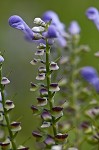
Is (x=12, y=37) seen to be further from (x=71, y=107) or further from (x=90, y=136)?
(x=90, y=136)

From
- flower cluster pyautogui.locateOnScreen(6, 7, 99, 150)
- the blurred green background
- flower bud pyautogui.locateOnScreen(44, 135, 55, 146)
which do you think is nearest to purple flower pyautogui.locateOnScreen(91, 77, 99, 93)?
flower cluster pyautogui.locateOnScreen(6, 7, 99, 150)

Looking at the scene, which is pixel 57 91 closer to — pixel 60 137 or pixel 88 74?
pixel 60 137

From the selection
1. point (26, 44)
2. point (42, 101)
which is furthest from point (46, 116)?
point (26, 44)

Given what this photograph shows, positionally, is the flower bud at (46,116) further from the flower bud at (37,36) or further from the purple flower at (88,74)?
the purple flower at (88,74)

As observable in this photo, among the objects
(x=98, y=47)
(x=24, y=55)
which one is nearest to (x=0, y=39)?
(x=24, y=55)

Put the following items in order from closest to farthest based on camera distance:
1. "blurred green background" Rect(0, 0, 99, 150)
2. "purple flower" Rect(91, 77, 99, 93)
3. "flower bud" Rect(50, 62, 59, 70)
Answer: "flower bud" Rect(50, 62, 59, 70) < "purple flower" Rect(91, 77, 99, 93) < "blurred green background" Rect(0, 0, 99, 150)

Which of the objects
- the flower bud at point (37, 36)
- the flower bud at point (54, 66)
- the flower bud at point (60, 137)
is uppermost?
the flower bud at point (37, 36)

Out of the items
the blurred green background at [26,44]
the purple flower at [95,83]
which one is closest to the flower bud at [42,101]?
the purple flower at [95,83]

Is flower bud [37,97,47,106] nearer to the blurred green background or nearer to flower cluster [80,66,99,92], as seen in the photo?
flower cluster [80,66,99,92]

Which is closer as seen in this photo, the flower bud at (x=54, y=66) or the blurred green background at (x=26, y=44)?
the flower bud at (x=54, y=66)
